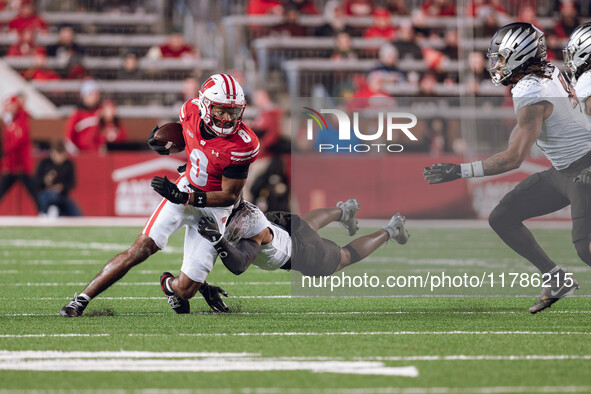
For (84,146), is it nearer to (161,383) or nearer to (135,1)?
(135,1)

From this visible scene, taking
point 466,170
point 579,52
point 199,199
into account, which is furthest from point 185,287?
point 579,52

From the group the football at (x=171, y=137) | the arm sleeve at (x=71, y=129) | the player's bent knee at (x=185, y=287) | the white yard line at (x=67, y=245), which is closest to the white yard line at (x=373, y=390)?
the player's bent knee at (x=185, y=287)

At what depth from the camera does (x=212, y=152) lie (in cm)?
700

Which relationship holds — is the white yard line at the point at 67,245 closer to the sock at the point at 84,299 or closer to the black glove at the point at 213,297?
the black glove at the point at 213,297

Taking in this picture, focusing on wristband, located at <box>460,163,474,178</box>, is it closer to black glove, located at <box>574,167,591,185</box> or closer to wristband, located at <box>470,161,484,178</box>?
wristband, located at <box>470,161,484,178</box>

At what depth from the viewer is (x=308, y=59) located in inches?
774

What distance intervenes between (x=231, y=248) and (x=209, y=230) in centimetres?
23

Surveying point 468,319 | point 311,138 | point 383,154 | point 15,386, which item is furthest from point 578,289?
point 15,386

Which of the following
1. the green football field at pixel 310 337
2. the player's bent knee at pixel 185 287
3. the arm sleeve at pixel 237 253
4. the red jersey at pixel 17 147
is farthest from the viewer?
the red jersey at pixel 17 147

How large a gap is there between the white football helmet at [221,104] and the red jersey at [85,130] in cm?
1027

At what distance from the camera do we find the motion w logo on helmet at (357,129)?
293 inches

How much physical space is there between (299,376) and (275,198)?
11.6 m

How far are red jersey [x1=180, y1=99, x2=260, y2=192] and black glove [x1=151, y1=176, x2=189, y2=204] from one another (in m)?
0.36

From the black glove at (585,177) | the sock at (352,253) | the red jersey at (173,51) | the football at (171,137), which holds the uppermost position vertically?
the red jersey at (173,51)
